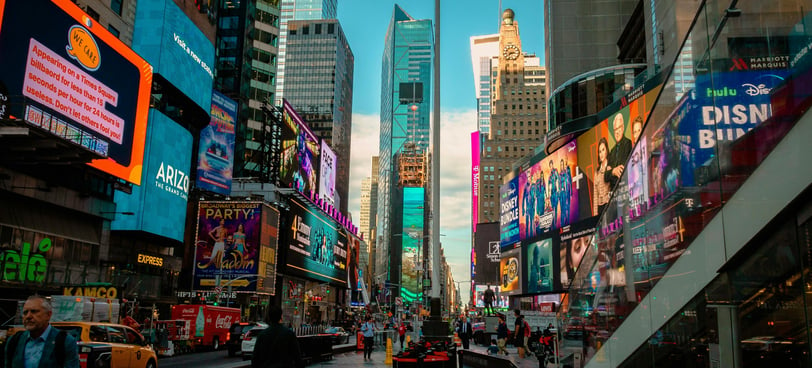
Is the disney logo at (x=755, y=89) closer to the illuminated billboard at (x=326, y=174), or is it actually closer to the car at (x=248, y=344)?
the car at (x=248, y=344)

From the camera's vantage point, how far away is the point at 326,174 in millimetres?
88750

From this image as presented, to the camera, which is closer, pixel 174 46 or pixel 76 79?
pixel 76 79

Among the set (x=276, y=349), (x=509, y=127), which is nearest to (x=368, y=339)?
(x=276, y=349)

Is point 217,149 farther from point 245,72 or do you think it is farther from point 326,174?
point 326,174

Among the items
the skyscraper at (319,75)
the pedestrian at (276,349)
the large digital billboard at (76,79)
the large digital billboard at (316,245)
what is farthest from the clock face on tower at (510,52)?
the pedestrian at (276,349)

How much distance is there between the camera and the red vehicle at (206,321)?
105ft

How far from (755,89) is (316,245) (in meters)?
75.1

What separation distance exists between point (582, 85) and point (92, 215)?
44.7 metres

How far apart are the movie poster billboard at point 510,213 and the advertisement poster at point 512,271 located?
1444mm

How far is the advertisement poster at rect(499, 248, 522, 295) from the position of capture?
72.7 metres

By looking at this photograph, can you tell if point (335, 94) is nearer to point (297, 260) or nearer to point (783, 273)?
point (297, 260)

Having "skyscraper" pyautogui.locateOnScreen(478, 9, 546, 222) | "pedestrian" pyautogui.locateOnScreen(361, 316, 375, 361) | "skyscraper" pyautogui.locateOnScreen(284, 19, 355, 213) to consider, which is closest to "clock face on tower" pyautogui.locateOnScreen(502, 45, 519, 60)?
"skyscraper" pyautogui.locateOnScreen(478, 9, 546, 222)

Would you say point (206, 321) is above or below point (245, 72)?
below

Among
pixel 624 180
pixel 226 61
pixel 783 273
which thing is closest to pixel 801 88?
pixel 783 273
